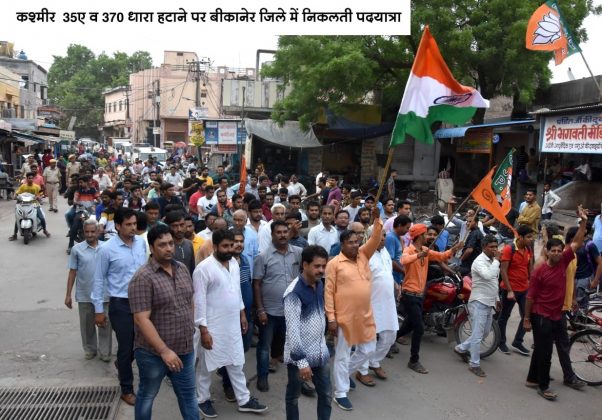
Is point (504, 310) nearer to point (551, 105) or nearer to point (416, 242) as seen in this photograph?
point (416, 242)

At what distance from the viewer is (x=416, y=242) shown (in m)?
5.95

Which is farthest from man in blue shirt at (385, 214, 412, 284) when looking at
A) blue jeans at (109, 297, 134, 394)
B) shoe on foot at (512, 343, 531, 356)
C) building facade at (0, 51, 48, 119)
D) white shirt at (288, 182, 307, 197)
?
building facade at (0, 51, 48, 119)

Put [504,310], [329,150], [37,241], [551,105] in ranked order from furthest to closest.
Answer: [329,150] → [551,105] → [37,241] → [504,310]

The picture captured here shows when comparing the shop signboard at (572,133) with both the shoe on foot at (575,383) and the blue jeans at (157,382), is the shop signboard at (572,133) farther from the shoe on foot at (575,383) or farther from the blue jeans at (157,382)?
the blue jeans at (157,382)

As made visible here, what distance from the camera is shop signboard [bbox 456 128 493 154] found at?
51.9ft

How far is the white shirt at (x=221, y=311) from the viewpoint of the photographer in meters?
4.40

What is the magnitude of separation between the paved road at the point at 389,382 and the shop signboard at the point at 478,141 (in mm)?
9790

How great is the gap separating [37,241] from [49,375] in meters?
7.54

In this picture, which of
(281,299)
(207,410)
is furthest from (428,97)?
(207,410)

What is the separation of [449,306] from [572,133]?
26.6 ft

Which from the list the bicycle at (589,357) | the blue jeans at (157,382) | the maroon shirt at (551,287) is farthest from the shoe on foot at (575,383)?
the blue jeans at (157,382)

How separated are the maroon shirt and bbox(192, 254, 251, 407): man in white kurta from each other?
9.59 ft

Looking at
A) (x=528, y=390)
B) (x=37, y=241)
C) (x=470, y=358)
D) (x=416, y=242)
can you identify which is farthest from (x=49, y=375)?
(x=37, y=241)

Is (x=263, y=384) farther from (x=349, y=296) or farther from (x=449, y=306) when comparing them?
(x=449, y=306)
